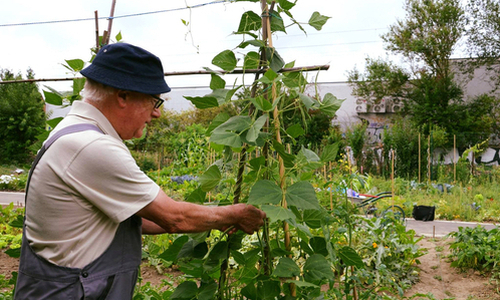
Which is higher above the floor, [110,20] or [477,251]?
[110,20]

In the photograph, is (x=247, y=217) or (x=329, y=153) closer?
(x=247, y=217)

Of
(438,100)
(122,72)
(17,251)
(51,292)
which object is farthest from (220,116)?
(438,100)

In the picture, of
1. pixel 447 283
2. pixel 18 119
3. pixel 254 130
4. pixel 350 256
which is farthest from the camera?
pixel 18 119

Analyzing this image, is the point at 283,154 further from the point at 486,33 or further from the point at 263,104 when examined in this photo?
the point at 486,33

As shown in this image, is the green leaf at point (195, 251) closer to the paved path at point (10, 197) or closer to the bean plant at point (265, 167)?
the bean plant at point (265, 167)

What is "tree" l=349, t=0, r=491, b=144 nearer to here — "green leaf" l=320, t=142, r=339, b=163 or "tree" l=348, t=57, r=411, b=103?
"tree" l=348, t=57, r=411, b=103

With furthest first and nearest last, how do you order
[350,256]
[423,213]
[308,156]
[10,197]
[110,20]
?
[10,197]
[423,213]
[110,20]
[350,256]
[308,156]

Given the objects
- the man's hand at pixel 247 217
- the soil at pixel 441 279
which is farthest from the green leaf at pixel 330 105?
the soil at pixel 441 279

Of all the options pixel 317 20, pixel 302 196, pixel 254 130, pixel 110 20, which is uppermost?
pixel 110 20

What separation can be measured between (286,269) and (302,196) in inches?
12.6

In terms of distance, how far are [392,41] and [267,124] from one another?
20.3 m

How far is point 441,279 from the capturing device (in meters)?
4.04

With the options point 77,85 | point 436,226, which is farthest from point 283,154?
point 436,226

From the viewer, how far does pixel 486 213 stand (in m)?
8.23
